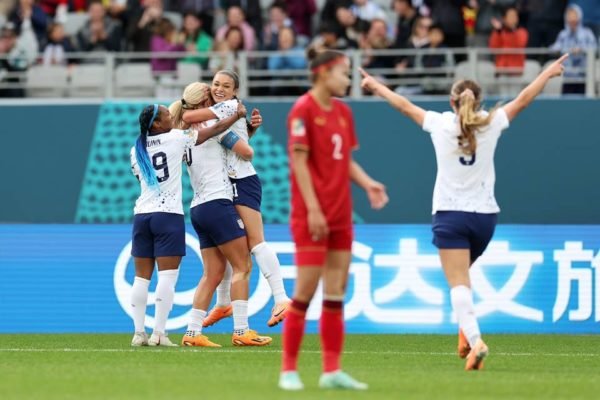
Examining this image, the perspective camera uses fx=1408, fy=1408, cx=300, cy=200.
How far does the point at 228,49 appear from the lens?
2066cm

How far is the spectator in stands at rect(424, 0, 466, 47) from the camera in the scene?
68.4 ft

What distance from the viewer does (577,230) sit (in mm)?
15906

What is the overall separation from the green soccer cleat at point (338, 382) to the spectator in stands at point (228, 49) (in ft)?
38.7

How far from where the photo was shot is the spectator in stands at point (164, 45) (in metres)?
21.0

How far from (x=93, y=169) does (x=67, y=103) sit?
3.47 ft

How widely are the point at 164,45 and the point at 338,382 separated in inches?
508

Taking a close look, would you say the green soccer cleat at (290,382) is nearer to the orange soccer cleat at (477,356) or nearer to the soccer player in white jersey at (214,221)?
the orange soccer cleat at (477,356)

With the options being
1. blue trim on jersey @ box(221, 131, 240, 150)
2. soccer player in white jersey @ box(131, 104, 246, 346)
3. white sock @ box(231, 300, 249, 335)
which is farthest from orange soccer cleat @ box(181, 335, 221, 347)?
blue trim on jersey @ box(221, 131, 240, 150)

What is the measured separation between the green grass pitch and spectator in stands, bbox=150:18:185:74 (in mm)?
7297

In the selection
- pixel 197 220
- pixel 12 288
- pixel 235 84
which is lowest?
pixel 12 288

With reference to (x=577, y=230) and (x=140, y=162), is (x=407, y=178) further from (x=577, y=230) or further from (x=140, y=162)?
(x=140, y=162)

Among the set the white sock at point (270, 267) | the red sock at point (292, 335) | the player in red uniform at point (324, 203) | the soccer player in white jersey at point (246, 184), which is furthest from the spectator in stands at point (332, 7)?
the red sock at point (292, 335)

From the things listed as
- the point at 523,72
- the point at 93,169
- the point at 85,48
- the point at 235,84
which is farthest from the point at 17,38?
the point at 235,84

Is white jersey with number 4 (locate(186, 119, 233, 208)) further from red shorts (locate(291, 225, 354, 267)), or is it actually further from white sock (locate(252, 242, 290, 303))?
red shorts (locate(291, 225, 354, 267))
